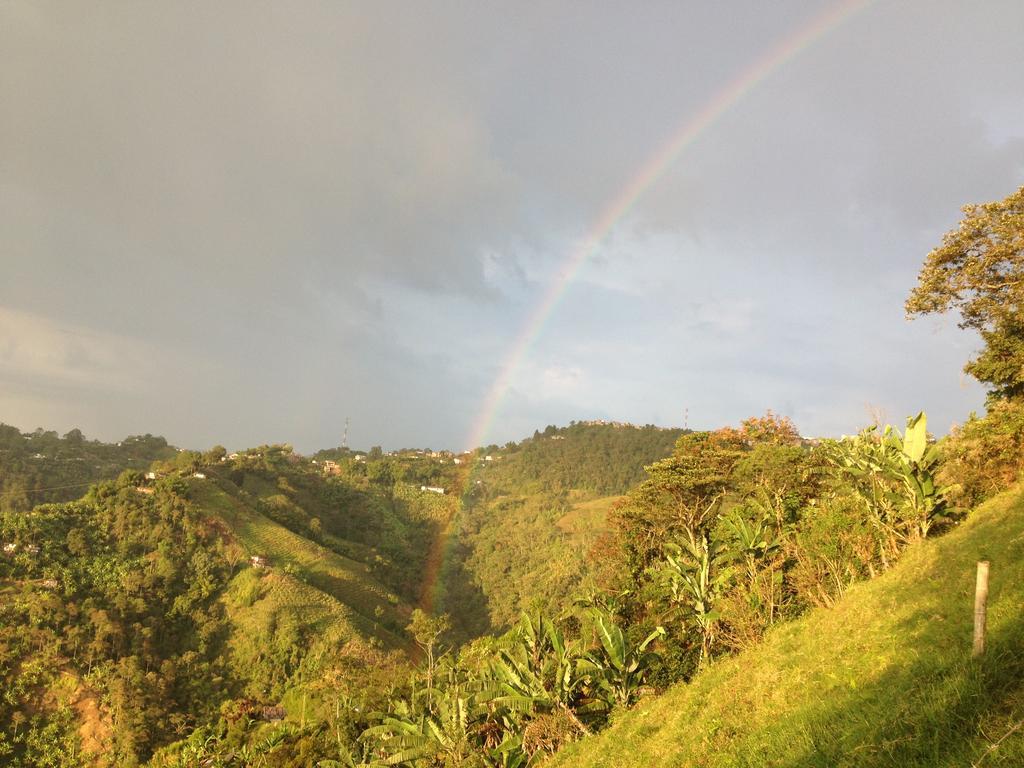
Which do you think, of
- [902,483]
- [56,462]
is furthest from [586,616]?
[56,462]

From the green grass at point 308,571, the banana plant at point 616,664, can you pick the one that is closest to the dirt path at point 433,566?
the green grass at point 308,571

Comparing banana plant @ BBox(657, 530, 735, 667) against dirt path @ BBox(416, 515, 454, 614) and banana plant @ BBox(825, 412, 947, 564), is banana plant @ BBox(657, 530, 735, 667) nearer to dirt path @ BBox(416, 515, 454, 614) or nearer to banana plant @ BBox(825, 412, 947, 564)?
banana plant @ BBox(825, 412, 947, 564)

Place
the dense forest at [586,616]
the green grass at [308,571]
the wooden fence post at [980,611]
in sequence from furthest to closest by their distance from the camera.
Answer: the green grass at [308,571] < the dense forest at [586,616] < the wooden fence post at [980,611]

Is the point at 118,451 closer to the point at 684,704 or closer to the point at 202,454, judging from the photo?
the point at 202,454

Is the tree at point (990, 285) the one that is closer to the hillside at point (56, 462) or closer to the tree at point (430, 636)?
the tree at point (430, 636)

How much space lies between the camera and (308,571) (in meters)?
64.8

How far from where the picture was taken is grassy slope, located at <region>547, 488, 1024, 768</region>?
172 inches

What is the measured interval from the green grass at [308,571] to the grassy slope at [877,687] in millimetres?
54953

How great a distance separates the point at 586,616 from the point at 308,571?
5550 cm

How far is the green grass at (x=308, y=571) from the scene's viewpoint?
5947cm

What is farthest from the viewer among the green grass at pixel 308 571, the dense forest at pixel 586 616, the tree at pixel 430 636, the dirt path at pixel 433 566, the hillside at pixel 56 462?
the dirt path at pixel 433 566

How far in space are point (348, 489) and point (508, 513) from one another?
3410 cm

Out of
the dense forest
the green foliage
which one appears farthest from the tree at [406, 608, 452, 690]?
the green foliage

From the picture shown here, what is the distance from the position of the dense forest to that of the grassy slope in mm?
43
